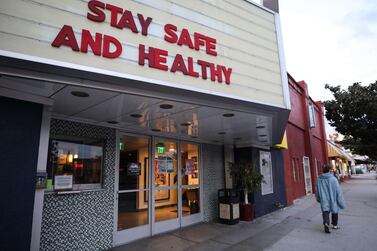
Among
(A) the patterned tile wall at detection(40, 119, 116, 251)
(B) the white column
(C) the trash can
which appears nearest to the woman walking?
(C) the trash can

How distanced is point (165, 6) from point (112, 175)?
12.3 feet

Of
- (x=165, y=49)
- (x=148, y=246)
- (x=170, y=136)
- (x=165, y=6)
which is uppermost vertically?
(x=165, y=6)

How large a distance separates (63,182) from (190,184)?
12.8 ft

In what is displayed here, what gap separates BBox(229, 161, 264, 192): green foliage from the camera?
8.10 m

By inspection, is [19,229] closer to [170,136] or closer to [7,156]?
[7,156]

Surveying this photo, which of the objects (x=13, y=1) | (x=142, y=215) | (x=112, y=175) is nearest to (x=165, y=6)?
(x=13, y=1)

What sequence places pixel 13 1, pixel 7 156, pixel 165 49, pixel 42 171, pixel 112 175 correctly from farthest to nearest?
pixel 112 175
pixel 42 171
pixel 165 49
pixel 7 156
pixel 13 1

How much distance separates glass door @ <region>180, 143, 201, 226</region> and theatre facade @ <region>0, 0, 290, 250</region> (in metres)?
0.26

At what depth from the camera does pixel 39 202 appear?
381cm

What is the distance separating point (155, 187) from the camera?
6.70 m

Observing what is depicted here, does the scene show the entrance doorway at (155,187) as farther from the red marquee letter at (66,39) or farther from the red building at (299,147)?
the red building at (299,147)

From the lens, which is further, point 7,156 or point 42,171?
point 42,171

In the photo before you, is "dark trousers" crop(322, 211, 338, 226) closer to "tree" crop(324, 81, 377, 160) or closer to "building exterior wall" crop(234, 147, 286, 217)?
"building exterior wall" crop(234, 147, 286, 217)

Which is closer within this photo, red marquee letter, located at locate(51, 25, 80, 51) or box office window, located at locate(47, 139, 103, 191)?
red marquee letter, located at locate(51, 25, 80, 51)
